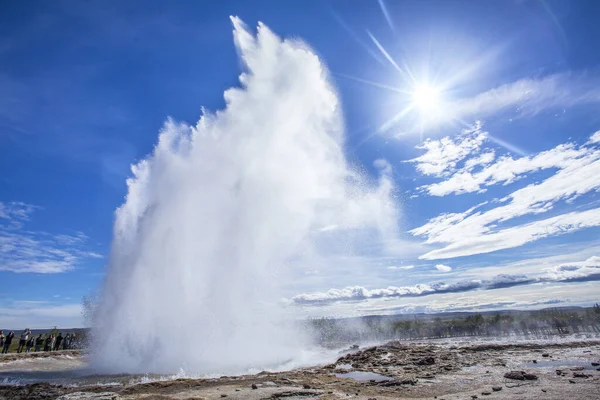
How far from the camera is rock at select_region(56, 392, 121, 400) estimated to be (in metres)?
12.2

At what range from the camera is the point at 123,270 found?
25578 mm

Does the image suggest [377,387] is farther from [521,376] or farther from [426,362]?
[426,362]

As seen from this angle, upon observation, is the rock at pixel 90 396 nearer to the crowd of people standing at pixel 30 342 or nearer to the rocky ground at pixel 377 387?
the rocky ground at pixel 377 387

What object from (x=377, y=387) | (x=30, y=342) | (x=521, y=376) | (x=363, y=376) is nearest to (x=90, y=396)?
(x=377, y=387)

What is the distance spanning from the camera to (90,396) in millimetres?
12602

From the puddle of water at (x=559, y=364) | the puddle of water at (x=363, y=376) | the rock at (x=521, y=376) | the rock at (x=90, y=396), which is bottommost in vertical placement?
the puddle of water at (x=559, y=364)

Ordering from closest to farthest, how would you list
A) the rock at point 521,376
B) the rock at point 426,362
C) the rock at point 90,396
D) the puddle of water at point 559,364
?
the rock at point 90,396 → the rock at point 521,376 → the puddle of water at point 559,364 → the rock at point 426,362

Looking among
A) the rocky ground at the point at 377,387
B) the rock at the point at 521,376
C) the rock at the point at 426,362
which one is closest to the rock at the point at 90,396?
the rocky ground at the point at 377,387

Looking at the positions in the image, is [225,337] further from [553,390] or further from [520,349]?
[520,349]

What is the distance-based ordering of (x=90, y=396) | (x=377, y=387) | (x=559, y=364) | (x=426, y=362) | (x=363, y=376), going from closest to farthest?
(x=90, y=396)
(x=377, y=387)
(x=363, y=376)
(x=559, y=364)
(x=426, y=362)

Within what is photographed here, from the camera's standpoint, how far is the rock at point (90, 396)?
12.2m

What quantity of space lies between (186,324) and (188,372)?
225 inches

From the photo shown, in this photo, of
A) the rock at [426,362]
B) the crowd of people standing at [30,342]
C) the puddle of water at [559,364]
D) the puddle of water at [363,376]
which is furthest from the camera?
the crowd of people standing at [30,342]

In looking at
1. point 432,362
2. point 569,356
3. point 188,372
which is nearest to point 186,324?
point 188,372
